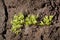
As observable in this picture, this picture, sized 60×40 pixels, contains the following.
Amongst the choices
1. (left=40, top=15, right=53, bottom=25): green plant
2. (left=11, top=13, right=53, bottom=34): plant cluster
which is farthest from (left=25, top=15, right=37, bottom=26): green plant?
(left=40, top=15, right=53, bottom=25): green plant

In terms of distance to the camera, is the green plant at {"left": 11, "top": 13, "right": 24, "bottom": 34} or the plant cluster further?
the green plant at {"left": 11, "top": 13, "right": 24, "bottom": 34}

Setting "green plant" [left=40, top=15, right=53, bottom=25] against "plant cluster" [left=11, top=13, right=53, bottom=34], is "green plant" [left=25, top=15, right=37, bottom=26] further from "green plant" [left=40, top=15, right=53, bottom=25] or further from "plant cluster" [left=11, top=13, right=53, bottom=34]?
"green plant" [left=40, top=15, right=53, bottom=25]

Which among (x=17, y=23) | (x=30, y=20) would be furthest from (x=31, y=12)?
(x=17, y=23)

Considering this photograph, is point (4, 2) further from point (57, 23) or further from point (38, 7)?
point (57, 23)

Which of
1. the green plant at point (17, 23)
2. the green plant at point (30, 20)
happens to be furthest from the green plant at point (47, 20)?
the green plant at point (17, 23)

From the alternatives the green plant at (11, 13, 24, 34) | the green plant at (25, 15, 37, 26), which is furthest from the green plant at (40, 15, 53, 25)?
the green plant at (11, 13, 24, 34)
